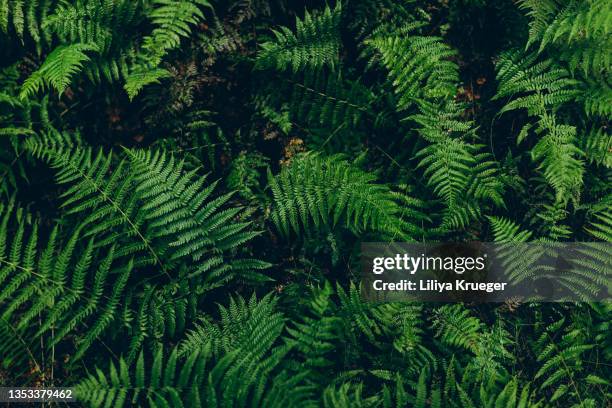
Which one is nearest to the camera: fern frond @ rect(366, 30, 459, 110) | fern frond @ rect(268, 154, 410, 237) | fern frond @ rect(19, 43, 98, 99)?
fern frond @ rect(19, 43, 98, 99)

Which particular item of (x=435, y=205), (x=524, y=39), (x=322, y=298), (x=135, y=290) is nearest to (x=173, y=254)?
(x=135, y=290)

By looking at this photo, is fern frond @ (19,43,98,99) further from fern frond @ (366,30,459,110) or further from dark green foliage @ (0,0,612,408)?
fern frond @ (366,30,459,110)

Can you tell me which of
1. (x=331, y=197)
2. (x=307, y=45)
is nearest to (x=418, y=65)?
(x=307, y=45)

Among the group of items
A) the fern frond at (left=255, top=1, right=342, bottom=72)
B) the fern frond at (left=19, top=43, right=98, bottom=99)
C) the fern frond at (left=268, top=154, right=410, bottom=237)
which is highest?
the fern frond at (left=255, top=1, right=342, bottom=72)

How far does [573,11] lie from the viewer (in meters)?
3.17

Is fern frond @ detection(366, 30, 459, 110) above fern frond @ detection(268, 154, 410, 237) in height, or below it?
above

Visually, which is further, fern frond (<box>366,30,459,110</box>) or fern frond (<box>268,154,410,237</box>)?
fern frond (<box>366,30,459,110</box>)

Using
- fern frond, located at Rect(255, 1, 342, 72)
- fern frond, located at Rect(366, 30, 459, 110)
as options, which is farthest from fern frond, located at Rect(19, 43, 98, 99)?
fern frond, located at Rect(366, 30, 459, 110)

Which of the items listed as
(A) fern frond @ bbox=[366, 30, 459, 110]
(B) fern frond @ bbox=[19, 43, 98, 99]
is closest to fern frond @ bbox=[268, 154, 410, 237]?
(A) fern frond @ bbox=[366, 30, 459, 110]

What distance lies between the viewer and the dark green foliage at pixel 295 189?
313 cm

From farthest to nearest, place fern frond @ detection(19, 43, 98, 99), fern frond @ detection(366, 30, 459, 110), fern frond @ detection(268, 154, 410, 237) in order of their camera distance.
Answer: fern frond @ detection(366, 30, 459, 110), fern frond @ detection(268, 154, 410, 237), fern frond @ detection(19, 43, 98, 99)

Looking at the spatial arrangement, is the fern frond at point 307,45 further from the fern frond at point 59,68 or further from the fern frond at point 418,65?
the fern frond at point 59,68

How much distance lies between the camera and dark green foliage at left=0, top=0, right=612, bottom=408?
3135 millimetres

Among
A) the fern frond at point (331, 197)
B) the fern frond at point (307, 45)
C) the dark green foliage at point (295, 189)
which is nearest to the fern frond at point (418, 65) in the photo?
the dark green foliage at point (295, 189)
